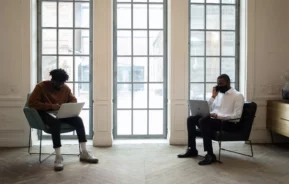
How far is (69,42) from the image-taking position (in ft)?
20.1

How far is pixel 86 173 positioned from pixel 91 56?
265 centimetres

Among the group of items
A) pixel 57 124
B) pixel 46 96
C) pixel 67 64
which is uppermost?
pixel 67 64

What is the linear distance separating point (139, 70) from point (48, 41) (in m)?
1.87

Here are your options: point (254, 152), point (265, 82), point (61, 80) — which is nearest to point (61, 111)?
point (61, 80)

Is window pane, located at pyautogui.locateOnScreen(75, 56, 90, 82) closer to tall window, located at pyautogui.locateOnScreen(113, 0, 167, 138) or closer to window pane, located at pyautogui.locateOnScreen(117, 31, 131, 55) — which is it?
tall window, located at pyautogui.locateOnScreen(113, 0, 167, 138)

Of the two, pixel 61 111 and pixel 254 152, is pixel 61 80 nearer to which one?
pixel 61 111

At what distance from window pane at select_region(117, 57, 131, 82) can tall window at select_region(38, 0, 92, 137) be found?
1.88 ft

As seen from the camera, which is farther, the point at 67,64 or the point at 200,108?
the point at 67,64

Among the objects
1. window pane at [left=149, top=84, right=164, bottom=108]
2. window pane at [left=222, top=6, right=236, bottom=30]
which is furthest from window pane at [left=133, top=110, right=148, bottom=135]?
window pane at [left=222, top=6, right=236, bottom=30]

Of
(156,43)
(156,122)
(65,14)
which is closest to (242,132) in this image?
(156,122)

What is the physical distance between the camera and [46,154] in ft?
17.0

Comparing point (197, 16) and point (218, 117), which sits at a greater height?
point (197, 16)

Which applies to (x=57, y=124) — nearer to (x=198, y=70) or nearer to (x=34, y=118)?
(x=34, y=118)

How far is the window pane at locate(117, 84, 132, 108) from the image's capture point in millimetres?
6242
